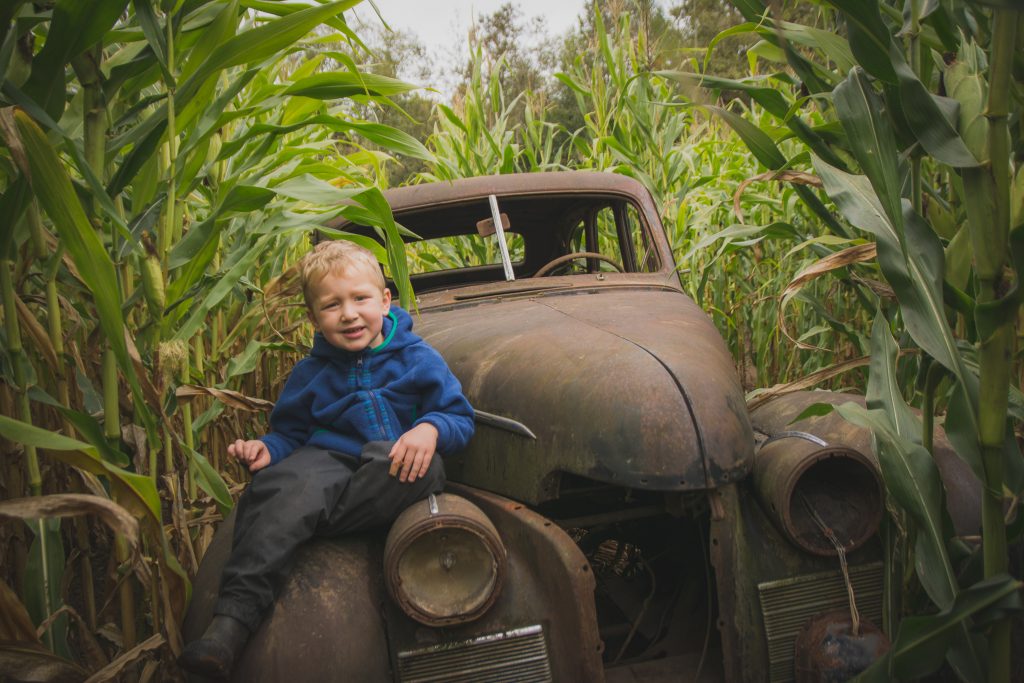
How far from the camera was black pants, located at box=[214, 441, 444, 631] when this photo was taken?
5.71 ft

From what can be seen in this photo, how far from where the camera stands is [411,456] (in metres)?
1.91

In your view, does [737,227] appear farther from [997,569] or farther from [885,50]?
[997,569]

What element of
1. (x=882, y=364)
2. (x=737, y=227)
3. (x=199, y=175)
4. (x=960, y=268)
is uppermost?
(x=199, y=175)

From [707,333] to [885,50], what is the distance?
107 centimetres

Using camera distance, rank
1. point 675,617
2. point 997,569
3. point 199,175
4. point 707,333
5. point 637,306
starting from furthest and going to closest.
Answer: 1. point 637,306
2. point 707,333
3. point 199,175
4. point 675,617
5. point 997,569

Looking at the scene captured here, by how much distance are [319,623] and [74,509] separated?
55 cm

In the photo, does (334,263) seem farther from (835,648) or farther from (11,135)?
(835,648)

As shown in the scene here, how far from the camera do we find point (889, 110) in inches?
66.7

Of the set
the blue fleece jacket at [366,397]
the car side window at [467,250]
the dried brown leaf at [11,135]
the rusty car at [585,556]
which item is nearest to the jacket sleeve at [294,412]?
the blue fleece jacket at [366,397]

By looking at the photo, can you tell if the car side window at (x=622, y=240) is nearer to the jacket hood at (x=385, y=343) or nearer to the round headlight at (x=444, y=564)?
the jacket hood at (x=385, y=343)

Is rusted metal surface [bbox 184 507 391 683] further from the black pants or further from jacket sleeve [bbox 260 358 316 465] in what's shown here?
jacket sleeve [bbox 260 358 316 465]

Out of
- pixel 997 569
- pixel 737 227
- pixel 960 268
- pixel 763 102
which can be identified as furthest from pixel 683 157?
pixel 997 569

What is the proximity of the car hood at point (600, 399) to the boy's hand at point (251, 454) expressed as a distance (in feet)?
1.78

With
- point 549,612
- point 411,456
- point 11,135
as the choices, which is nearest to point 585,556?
point 549,612
